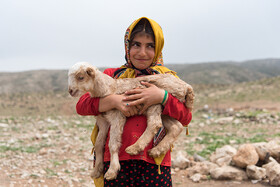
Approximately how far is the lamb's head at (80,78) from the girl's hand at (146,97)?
0.37 meters

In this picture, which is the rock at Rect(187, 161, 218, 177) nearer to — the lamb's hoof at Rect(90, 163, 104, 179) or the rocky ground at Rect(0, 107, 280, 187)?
the rocky ground at Rect(0, 107, 280, 187)

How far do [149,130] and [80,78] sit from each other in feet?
2.48

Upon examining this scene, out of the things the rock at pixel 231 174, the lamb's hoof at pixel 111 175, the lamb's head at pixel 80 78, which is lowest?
the rock at pixel 231 174

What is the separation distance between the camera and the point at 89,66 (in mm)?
2260

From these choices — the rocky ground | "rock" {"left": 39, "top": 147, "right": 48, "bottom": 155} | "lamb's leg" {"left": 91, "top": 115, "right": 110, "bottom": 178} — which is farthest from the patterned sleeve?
"rock" {"left": 39, "top": 147, "right": 48, "bottom": 155}

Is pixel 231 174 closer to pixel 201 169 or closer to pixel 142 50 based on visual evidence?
pixel 201 169

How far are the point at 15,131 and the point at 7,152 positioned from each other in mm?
3214

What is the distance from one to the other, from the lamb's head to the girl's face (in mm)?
448

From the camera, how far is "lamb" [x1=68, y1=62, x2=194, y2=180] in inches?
86.6

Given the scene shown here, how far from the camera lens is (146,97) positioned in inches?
88.2

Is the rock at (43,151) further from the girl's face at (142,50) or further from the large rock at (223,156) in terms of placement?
the girl's face at (142,50)

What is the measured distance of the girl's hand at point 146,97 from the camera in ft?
7.34

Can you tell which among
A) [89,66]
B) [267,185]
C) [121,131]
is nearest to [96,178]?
[121,131]

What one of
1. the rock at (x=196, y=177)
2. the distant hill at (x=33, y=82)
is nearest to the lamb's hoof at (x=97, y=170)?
the rock at (x=196, y=177)
